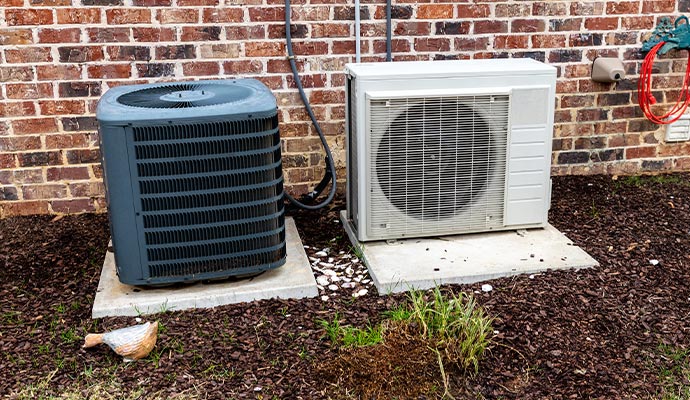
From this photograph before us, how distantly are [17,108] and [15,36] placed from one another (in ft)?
1.10

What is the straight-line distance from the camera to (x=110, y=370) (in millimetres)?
2367

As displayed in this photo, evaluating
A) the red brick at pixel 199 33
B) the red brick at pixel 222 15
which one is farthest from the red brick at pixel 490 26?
the red brick at pixel 199 33

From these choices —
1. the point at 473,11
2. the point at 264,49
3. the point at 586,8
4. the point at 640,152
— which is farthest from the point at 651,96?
the point at 264,49

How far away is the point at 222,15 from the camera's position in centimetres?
352

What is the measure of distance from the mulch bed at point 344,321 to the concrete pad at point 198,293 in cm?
4

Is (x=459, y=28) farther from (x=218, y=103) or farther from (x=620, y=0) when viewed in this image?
(x=218, y=103)

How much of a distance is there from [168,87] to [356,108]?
30.1 inches

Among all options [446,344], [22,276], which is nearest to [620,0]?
[446,344]

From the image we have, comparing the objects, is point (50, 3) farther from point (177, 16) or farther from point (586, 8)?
point (586, 8)

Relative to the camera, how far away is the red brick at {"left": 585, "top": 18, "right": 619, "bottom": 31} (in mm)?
3857

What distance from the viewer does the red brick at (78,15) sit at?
11.1ft

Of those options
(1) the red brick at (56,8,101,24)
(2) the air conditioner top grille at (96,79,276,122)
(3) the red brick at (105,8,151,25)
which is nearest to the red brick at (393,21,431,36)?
(2) the air conditioner top grille at (96,79,276,122)

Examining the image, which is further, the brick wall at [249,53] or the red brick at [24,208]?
the red brick at [24,208]

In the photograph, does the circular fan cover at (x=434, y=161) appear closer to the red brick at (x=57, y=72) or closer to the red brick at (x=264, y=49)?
the red brick at (x=264, y=49)
